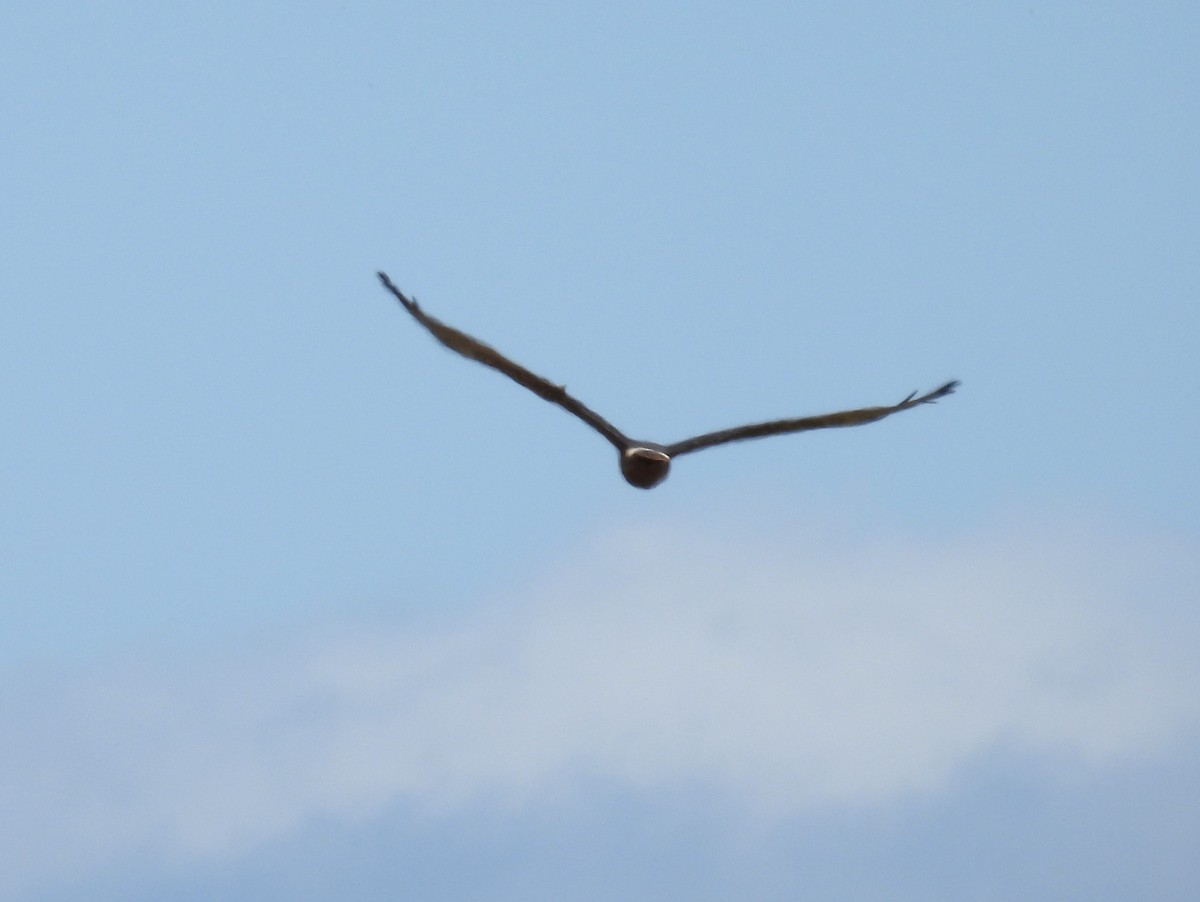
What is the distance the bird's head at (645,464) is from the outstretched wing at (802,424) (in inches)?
8.2

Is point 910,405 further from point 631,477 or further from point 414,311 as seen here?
point 414,311

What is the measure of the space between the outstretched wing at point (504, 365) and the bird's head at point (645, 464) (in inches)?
8.8

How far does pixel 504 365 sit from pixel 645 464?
2074 mm

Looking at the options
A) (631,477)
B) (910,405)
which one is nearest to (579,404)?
(631,477)

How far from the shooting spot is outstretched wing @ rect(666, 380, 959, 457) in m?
32.9

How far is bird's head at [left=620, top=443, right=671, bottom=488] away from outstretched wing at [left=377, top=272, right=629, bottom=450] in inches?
8.8

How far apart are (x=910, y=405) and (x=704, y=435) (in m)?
3.20

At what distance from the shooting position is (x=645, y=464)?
3247 cm

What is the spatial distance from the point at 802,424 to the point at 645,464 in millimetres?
2300

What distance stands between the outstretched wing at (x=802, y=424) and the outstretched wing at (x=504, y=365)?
0.81m

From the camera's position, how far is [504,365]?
3300 cm

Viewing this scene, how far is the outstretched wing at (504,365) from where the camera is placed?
32.7 meters

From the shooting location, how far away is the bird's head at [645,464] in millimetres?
32438

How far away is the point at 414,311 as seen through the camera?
32.9 m
